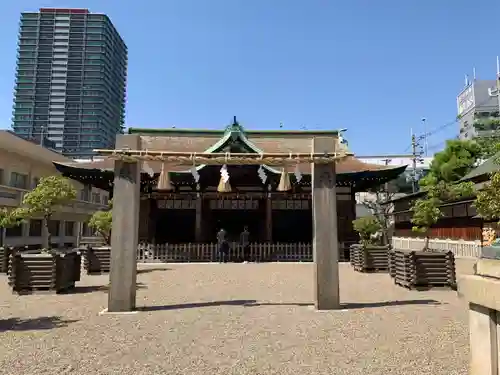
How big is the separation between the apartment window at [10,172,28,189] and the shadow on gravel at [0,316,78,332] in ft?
83.2

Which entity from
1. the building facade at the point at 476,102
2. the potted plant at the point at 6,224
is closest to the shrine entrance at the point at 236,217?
the potted plant at the point at 6,224

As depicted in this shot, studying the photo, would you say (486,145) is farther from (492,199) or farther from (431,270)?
(492,199)

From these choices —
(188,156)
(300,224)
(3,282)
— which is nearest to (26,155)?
(3,282)

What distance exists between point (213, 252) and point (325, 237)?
13740 mm

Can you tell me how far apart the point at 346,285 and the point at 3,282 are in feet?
37.4

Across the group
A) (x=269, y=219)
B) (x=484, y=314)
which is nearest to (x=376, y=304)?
(x=484, y=314)

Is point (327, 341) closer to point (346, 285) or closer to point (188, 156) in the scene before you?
point (188, 156)

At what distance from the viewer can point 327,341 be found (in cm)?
602

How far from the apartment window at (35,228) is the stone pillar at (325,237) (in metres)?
30.7

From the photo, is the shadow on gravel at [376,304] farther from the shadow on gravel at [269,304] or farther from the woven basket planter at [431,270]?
the woven basket planter at [431,270]

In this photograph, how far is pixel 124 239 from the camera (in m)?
8.44

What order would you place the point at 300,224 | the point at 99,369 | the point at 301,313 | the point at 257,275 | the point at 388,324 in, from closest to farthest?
1. the point at 99,369
2. the point at 388,324
3. the point at 301,313
4. the point at 257,275
5. the point at 300,224

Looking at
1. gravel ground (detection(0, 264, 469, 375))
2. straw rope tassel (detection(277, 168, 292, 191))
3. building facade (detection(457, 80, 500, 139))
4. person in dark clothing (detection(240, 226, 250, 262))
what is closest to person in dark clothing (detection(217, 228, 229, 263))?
person in dark clothing (detection(240, 226, 250, 262))

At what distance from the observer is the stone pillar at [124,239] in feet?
27.3
